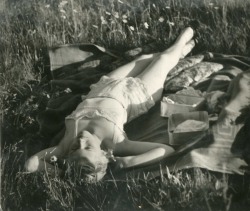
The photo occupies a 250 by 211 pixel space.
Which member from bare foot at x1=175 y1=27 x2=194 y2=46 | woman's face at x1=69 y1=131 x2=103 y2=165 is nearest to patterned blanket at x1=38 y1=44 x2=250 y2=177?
bare foot at x1=175 y1=27 x2=194 y2=46

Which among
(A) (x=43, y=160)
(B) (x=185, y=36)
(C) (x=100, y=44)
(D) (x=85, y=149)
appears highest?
(B) (x=185, y=36)

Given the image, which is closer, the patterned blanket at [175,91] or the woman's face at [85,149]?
the patterned blanket at [175,91]

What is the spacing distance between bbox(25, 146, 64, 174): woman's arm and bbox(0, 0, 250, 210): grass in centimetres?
6

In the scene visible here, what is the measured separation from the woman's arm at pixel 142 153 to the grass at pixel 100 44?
15 centimetres

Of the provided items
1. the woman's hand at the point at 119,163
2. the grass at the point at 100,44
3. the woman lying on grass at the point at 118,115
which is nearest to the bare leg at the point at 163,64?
the woman lying on grass at the point at 118,115

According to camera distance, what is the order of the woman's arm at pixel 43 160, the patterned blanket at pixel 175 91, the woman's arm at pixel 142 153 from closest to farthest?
the patterned blanket at pixel 175 91 < the woman's arm at pixel 142 153 < the woman's arm at pixel 43 160

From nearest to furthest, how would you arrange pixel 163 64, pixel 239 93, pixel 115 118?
pixel 239 93, pixel 115 118, pixel 163 64

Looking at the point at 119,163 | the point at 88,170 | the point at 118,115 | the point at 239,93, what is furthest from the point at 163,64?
the point at 88,170

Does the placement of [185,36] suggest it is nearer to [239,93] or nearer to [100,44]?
[100,44]

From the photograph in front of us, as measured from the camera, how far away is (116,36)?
4.61 m

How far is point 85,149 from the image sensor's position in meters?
3.39

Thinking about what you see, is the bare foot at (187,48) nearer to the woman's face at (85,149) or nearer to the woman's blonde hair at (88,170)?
the woman's face at (85,149)

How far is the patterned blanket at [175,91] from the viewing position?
3148 millimetres

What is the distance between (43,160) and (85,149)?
297 mm
